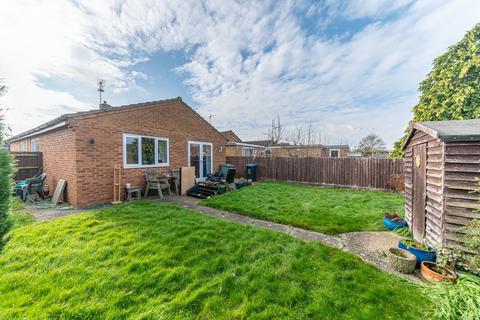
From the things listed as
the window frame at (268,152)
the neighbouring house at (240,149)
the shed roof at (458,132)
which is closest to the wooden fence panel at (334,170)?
the neighbouring house at (240,149)

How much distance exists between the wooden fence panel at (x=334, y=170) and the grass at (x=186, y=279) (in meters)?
8.37

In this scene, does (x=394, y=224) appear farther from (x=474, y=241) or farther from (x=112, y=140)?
(x=112, y=140)

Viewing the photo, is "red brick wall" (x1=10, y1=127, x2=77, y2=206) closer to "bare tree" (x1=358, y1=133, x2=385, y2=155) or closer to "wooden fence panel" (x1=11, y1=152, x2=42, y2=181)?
"wooden fence panel" (x1=11, y1=152, x2=42, y2=181)

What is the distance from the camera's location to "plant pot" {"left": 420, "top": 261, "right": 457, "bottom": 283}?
8.38 feet

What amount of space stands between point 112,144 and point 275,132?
64.5 ft

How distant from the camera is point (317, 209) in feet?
20.1

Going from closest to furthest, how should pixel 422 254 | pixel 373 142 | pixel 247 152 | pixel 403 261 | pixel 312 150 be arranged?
pixel 403 261 → pixel 422 254 → pixel 247 152 → pixel 312 150 → pixel 373 142

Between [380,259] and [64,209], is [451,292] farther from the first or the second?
[64,209]

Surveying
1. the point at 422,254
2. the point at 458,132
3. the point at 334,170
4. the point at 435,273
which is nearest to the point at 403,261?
the point at 435,273

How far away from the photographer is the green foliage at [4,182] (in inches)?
79.7

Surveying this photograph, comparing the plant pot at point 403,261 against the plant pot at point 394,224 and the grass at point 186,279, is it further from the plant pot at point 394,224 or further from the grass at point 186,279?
the plant pot at point 394,224

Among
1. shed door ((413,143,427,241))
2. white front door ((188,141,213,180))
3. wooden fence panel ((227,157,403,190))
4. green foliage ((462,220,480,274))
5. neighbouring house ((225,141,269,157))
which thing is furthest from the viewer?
neighbouring house ((225,141,269,157))

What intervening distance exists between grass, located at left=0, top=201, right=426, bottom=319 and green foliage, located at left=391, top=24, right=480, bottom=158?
30.8 ft

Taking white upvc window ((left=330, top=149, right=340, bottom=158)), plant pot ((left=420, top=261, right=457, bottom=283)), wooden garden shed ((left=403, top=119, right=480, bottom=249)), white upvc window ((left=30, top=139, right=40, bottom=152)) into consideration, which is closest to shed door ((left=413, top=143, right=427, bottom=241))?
wooden garden shed ((left=403, top=119, right=480, bottom=249))
